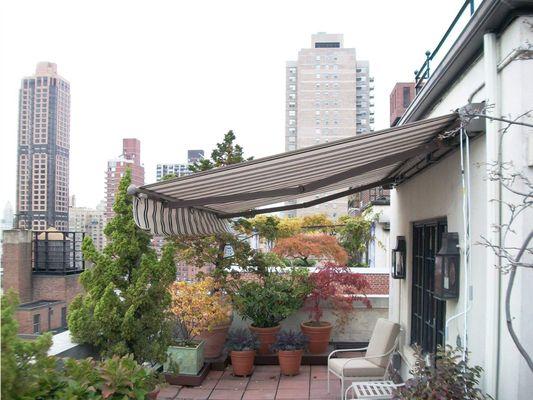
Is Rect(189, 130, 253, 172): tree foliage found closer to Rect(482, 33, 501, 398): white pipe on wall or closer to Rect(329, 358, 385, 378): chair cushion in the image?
Rect(329, 358, 385, 378): chair cushion

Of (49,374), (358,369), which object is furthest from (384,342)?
(49,374)

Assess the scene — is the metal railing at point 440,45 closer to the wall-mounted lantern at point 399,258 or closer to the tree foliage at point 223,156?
the wall-mounted lantern at point 399,258

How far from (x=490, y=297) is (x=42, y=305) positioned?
86.3 feet

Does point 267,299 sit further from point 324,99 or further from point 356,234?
point 324,99

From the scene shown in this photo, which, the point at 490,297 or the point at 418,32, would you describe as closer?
the point at 490,297

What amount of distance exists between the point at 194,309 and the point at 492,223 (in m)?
5.39

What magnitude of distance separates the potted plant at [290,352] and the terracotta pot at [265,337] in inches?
21.0

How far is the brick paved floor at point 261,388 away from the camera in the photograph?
6.85 meters

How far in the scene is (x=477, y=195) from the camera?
3836 millimetres

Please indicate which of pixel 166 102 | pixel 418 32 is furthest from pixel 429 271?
pixel 166 102

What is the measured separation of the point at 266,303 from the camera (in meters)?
8.62

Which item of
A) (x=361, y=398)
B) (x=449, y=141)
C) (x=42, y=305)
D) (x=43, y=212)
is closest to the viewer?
(x=449, y=141)

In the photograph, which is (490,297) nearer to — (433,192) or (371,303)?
(433,192)

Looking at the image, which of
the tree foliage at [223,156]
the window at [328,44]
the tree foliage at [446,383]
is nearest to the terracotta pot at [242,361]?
the tree foliage at [223,156]
